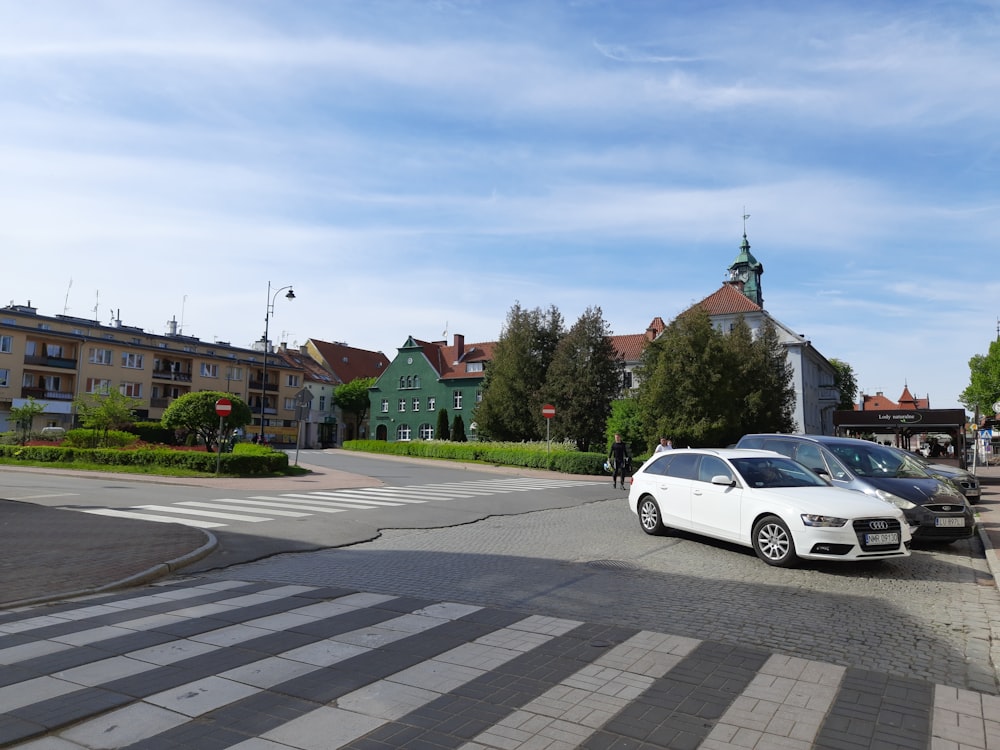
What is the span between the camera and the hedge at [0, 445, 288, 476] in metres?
24.4

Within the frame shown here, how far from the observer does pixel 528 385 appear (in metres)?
45.0

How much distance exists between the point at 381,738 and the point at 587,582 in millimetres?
4482

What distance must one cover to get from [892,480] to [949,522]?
977 mm

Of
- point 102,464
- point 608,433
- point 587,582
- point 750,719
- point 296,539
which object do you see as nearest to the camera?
point 750,719

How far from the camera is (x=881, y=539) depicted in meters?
8.41

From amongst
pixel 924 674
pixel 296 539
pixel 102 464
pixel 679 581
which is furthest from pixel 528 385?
pixel 924 674

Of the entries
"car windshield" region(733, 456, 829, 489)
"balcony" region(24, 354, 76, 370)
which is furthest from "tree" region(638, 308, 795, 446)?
"balcony" region(24, 354, 76, 370)

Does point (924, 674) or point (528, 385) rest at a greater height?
point (528, 385)

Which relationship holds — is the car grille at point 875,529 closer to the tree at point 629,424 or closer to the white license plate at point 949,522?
the white license plate at point 949,522

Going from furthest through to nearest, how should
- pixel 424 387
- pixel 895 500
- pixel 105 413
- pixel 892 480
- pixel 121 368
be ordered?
1. pixel 424 387
2. pixel 121 368
3. pixel 105 413
4. pixel 892 480
5. pixel 895 500

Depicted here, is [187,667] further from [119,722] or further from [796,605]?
[796,605]

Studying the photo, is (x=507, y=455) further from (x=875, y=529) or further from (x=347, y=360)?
(x=347, y=360)

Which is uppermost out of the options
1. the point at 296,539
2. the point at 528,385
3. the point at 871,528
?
the point at 528,385

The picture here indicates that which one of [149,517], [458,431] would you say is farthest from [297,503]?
[458,431]
